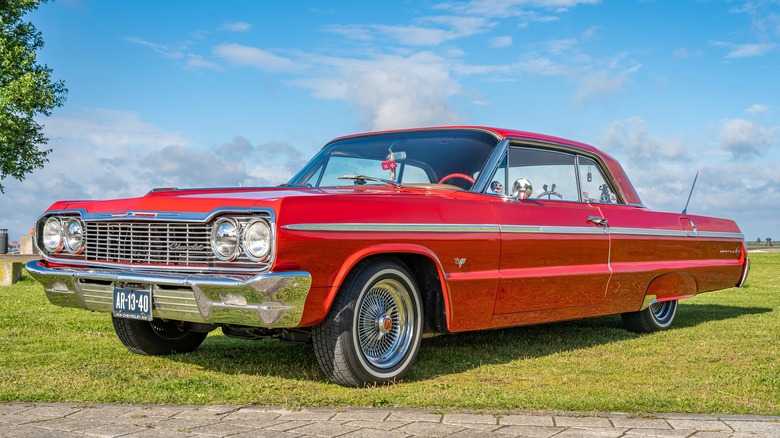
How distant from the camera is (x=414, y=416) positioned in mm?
4262

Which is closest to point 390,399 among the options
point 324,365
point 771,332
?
point 324,365

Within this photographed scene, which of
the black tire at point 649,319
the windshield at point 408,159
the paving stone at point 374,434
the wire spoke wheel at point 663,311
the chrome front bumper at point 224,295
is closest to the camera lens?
the paving stone at point 374,434

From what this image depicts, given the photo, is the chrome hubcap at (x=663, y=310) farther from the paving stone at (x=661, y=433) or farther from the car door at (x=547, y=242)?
the paving stone at (x=661, y=433)

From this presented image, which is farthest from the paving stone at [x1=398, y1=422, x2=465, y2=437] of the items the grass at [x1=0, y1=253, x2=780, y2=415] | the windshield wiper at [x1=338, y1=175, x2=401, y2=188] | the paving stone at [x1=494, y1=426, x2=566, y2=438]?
the windshield wiper at [x1=338, y1=175, x2=401, y2=188]

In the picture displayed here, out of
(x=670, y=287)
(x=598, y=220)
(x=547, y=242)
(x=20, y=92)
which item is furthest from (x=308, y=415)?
(x=20, y=92)

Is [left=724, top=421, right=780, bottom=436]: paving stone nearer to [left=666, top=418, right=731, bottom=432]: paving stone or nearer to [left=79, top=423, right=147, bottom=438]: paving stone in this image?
[left=666, top=418, right=731, bottom=432]: paving stone

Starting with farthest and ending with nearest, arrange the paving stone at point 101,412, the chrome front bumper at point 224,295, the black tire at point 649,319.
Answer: the black tire at point 649,319, the chrome front bumper at point 224,295, the paving stone at point 101,412

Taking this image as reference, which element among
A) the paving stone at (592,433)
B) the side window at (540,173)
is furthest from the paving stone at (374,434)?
the side window at (540,173)

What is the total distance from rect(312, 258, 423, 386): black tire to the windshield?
1.19m

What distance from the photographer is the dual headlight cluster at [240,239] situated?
184 inches

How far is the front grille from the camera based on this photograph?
491 cm

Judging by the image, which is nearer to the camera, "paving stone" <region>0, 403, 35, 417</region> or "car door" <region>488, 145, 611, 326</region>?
"paving stone" <region>0, 403, 35, 417</region>

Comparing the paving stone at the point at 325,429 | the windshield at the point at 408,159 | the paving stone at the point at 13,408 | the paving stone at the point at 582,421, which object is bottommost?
the paving stone at the point at 13,408

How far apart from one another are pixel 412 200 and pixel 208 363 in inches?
78.7
